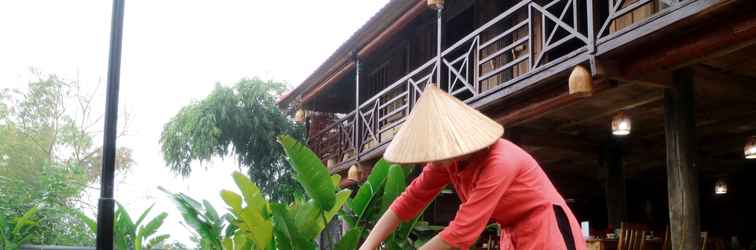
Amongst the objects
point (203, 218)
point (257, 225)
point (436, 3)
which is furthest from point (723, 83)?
point (203, 218)

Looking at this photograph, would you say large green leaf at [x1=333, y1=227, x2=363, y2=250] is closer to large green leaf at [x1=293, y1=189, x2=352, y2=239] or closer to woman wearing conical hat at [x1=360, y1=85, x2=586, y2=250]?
large green leaf at [x1=293, y1=189, x2=352, y2=239]

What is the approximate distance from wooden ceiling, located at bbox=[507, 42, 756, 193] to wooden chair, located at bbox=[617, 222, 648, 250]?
51.3 inches

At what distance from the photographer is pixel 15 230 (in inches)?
340

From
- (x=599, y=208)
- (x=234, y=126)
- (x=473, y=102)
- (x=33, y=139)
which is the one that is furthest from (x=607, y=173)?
(x=33, y=139)

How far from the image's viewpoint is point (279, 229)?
4.70 meters

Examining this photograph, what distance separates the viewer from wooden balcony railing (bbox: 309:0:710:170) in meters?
6.61

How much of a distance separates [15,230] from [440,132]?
7768mm

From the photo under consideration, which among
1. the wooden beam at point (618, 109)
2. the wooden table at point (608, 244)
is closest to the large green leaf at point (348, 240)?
the wooden table at point (608, 244)

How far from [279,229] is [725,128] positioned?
21.3 feet

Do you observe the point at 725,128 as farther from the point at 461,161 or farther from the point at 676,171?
the point at 461,161

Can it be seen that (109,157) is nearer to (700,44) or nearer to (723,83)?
(700,44)

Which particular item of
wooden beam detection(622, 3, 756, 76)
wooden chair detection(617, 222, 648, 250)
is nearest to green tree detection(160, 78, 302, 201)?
wooden chair detection(617, 222, 648, 250)

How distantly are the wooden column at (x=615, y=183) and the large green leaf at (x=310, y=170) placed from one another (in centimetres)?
652

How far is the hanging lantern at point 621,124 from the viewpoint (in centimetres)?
802
